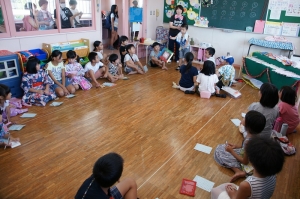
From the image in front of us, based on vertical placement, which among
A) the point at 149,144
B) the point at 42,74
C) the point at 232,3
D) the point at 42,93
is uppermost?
the point at 232,3

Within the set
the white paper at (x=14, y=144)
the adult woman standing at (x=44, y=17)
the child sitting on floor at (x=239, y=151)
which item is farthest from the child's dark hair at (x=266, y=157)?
the adult woman standing at (x=44, y=17)

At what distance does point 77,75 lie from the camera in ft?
15.0

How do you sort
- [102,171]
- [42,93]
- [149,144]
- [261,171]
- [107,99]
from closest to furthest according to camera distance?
[102,171] → [261,171] → [149,144] → [42,93] → [107,99]

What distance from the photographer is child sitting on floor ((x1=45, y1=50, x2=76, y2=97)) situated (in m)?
4.14

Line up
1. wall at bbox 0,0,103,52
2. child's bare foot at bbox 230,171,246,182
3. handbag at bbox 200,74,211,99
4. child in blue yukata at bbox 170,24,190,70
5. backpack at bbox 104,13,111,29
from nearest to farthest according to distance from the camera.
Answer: child's bare foot at bbox 230,171,246,182, wall at bbox 0,0,103,52, handbag at bbox 200,74,211,99, child in blue yukata at bbox 170,24,190,70, backpack at bbox 104,13,111,29

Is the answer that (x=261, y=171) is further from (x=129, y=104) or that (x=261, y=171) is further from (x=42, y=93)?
(x=42, y=93)

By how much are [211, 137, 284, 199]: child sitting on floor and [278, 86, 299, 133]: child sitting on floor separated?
5.54 feet

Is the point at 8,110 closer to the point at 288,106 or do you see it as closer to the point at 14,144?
the point at 14,144

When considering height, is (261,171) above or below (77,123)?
above

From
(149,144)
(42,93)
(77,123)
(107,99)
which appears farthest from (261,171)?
(42,93)

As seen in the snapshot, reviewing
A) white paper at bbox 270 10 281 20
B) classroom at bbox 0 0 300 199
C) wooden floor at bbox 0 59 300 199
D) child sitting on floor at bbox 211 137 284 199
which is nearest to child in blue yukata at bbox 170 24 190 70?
classroom at bbox 0 0 300 199

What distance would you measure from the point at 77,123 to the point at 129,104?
3.22 feet

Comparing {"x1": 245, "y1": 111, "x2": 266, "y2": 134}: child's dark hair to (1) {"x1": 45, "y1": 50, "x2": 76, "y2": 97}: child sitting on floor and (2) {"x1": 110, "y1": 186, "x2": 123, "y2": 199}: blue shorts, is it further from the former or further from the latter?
(1) {"x1": 45, "y1": 50, "x2": 76, "y2": 97}: child sitting on floor

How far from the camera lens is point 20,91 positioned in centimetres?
409
